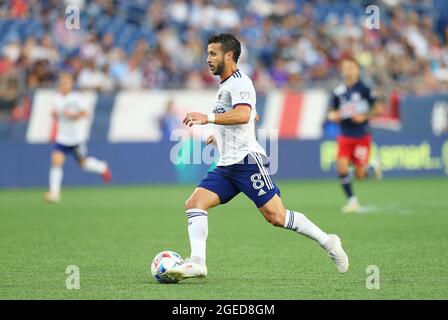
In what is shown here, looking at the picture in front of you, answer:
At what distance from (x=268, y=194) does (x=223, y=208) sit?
9.83 m

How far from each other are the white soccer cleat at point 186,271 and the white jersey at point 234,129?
1.04 meters

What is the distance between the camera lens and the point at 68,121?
2136cm

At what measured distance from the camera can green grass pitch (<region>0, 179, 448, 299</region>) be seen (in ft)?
29.6

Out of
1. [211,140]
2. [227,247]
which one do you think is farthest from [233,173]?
[227,247]

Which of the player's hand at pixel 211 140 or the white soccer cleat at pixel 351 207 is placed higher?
the player's hand at pixel 211 140

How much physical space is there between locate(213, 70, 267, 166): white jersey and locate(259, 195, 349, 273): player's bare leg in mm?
521

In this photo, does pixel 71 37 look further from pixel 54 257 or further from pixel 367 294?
pixel 367 294

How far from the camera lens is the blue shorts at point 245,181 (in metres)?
9.74

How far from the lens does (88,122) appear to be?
24.8m

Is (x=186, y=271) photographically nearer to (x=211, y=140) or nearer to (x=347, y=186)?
(x=211, y=140)

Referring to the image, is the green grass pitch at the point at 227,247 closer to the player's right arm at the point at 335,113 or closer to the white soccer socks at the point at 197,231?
the white soccer socks at the point at 197,231

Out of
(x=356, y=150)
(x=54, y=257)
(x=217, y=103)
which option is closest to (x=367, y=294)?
(x=217, y=103)
